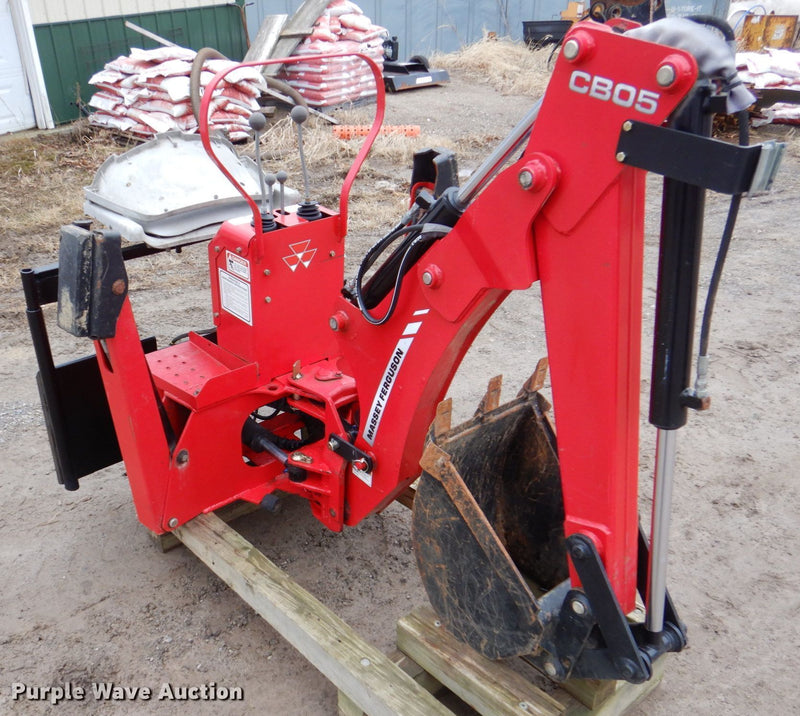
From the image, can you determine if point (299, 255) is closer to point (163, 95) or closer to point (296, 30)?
point (163, 95)

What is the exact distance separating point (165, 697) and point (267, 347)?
4.22 ft

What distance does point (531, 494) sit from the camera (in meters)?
2.64

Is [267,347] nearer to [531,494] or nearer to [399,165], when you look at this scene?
[531,494]

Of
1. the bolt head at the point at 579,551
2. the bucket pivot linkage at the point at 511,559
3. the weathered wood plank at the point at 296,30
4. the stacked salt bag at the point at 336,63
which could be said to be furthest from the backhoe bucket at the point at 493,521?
the weathered wood plank at the point at 296,30

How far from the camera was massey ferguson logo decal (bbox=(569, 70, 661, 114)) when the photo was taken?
60.7 inches

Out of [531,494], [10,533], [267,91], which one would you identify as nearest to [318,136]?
[267,91]

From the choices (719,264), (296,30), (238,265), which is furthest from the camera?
(296,30)

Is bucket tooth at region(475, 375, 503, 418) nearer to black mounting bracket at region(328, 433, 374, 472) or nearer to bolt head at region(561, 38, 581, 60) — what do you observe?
black mounting bracket at region(328, 433, 374, 472)

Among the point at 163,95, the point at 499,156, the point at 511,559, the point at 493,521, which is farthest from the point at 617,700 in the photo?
the point at 163,95

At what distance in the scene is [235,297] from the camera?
2900mm

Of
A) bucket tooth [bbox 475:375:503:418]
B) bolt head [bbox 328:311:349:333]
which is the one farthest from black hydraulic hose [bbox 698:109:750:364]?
bolt head [bbox 328:311:349:333]

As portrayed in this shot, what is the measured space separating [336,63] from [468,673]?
30.3 ft

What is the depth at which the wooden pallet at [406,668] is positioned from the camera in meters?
2.30

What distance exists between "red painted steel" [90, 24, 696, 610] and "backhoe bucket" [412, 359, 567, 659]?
20 cm
